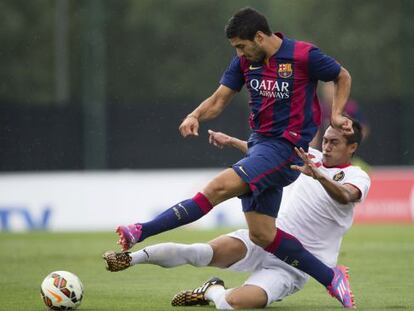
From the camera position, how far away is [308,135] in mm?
8078

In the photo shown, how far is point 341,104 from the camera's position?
788cm

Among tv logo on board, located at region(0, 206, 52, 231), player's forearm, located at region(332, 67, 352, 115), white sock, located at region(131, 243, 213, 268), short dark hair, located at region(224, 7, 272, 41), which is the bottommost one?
tv logo on board, located at region(0, 206, 52, 231)

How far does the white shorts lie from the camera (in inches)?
306

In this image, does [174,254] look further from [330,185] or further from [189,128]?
[330,185]

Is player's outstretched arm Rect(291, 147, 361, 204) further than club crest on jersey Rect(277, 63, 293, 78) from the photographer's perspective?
No

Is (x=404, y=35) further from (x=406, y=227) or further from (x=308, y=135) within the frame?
(x=308, y=135)

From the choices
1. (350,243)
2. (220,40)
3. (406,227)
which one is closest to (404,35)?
(220,40)

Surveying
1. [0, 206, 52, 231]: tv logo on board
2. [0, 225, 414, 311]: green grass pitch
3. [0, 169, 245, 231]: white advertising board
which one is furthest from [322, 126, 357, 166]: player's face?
[0, 206, 52, 231]: tv logo on board

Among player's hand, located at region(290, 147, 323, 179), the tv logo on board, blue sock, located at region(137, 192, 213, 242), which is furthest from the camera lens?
the tv logo on board

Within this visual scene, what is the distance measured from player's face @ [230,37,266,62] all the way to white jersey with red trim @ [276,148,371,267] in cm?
94

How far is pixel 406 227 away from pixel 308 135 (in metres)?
8.91

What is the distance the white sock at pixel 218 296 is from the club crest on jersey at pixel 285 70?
1.68 metres

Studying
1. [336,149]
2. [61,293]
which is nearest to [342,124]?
[336,149]

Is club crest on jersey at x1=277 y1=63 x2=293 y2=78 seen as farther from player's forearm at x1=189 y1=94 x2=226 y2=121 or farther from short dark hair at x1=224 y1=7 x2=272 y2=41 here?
player's forearm at x1=189 y1=94 x2=226 y2=121
